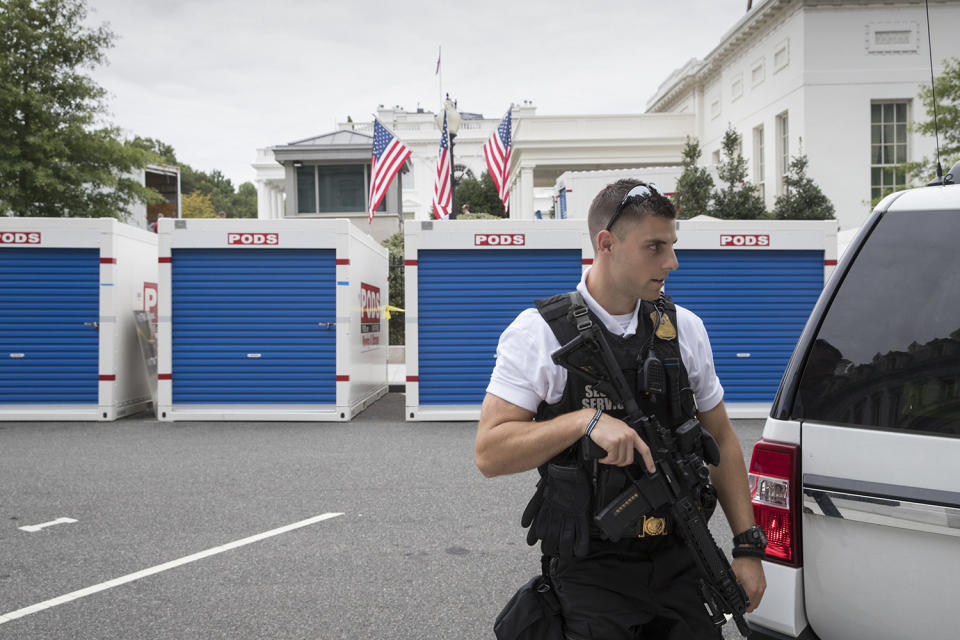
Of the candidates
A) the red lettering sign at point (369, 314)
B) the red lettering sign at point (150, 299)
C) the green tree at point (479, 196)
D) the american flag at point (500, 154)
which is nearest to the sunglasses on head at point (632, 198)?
the red lettering sign at point (369, 314)

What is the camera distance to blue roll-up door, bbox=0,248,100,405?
34.2 ft

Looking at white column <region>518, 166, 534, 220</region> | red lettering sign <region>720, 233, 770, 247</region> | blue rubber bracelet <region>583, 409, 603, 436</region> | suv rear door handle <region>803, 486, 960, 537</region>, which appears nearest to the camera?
suv rear door handle <region>803, 486, 960, 537</region>

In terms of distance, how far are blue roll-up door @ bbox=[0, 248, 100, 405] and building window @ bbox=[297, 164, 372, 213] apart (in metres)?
18.1

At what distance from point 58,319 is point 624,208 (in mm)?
10089

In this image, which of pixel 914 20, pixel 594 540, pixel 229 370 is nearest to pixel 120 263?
pixel 229 370

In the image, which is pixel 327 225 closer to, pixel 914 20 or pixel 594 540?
pixel 594 540

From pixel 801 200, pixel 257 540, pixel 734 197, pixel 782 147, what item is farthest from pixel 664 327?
pixel 782 147

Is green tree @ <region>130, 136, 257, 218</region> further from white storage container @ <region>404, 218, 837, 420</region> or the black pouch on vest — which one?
the black pouch on vest

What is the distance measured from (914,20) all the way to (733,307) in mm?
21942

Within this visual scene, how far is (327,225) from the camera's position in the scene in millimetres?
10391

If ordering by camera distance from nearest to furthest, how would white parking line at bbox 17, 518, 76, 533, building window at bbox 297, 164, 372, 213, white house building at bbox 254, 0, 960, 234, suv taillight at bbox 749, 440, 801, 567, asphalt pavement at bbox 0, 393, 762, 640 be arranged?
1. suv taillight at bbox 749, 440, 801, 567
2. asphalt pavement at bbox 0, 393, 762, 640
3. white parking line at bbox 17, 518, 76, 533
4. white house building at bbox 254, 0, 960, 234
5. building window at bbox 297, 164, 372, 213

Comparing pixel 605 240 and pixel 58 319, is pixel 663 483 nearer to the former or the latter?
pixel 605 240

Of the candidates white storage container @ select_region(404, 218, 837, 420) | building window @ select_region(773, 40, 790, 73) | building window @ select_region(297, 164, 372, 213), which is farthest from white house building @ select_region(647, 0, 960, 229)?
white storage container @ select_region(404, 218, 837, 420)

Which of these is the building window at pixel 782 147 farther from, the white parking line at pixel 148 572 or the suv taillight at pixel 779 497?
the suv taillight at pixel 779 497
